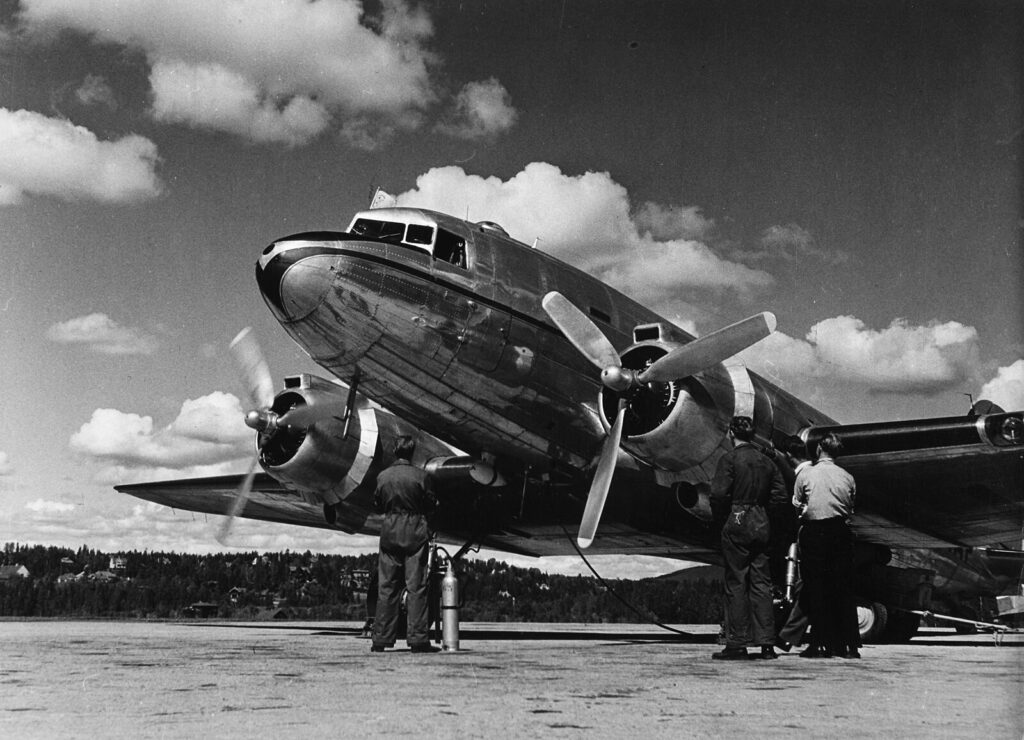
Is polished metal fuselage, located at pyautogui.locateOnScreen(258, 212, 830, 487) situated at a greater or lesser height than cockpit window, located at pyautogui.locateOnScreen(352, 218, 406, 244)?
lesser

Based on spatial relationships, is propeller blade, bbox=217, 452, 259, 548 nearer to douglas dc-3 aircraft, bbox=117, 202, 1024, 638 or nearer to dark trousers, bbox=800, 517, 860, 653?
douglas dc-3 aircraft, bbox=117, 202, 1024, 638

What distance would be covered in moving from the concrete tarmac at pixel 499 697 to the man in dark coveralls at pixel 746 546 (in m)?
0.32

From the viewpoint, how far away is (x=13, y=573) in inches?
1234

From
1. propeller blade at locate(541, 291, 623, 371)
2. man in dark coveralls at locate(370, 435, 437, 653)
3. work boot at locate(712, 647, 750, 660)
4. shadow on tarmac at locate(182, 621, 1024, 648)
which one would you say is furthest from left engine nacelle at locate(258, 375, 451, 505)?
work boot at locate(712, 647, 750, 660)

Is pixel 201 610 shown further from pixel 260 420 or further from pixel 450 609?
pixel 450 609

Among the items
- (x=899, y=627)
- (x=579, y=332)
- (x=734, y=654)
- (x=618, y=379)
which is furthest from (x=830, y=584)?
(x=899, y=627)

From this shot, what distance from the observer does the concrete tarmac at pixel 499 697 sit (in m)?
3.78

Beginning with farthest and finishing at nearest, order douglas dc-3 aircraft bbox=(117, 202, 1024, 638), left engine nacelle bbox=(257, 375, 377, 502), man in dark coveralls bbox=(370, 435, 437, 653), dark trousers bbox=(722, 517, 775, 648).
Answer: left engine nacelle bbox=(257, 375, 377, 502) → douglas dc-3 aircraft bbox=(117, 202, 1024, 638) → man in dark coveralls bbox=(370, 435, 437, 653) → dark trousers bbox=(722, 517, 775, 648)

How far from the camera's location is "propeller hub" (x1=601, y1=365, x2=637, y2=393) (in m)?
11.5

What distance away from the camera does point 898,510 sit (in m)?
14.8

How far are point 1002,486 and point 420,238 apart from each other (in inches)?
361

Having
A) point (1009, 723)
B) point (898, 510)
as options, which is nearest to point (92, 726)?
point (1009, 723)

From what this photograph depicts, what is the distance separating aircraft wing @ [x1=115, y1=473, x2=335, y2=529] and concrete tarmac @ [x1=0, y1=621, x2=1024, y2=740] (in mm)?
11910

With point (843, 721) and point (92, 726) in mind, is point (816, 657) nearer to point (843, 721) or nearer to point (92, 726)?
point (843, 721)
